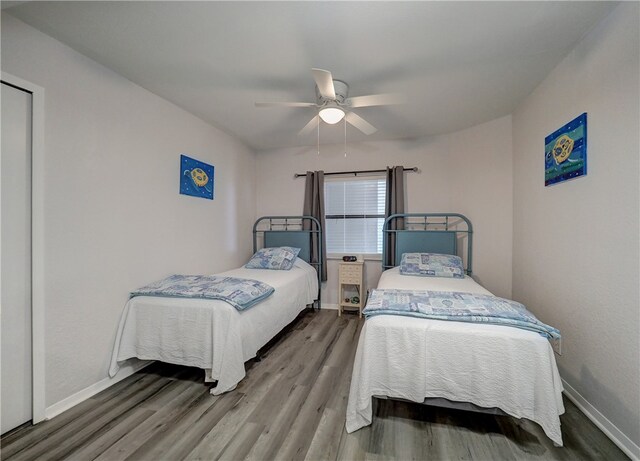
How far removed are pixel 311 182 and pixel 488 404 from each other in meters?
3.27

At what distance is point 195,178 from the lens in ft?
9.86

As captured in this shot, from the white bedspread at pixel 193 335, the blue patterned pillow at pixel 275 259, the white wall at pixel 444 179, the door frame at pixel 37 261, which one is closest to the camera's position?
the door frame at pixel 37 261

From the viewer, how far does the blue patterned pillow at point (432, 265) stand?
3.02 m

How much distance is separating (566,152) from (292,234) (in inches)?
124

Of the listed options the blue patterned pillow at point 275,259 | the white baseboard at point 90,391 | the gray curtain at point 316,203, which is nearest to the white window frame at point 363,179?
the gray curtain at point 316,203

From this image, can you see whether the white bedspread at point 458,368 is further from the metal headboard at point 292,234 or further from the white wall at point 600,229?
the metal headboard at point 292,234

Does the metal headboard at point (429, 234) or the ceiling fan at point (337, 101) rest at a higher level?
the ceiling fan at point (337, 101)

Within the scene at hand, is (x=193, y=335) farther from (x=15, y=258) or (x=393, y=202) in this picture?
(x=393, y=202)

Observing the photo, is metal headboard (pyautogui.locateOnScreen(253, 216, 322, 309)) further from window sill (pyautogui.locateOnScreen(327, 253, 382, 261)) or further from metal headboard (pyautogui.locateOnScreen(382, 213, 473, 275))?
metal headboard (pyautogui.locateOnScreen(382, 213, 473, 275))

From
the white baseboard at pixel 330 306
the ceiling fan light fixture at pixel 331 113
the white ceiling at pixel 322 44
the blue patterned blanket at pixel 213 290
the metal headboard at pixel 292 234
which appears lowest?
the white baseboard at pixel 330 306

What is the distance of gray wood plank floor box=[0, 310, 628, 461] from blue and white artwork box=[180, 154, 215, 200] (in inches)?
72.3

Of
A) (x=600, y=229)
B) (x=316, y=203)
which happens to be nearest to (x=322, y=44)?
(x=600, y=229)

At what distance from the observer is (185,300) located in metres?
2.09

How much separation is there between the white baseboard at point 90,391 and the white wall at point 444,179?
251cm
